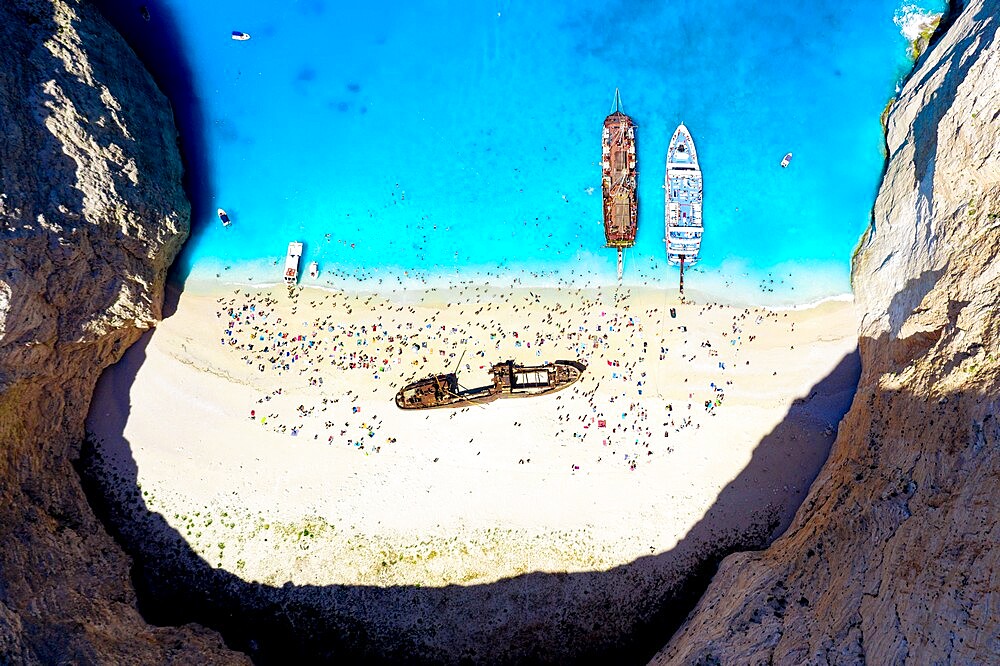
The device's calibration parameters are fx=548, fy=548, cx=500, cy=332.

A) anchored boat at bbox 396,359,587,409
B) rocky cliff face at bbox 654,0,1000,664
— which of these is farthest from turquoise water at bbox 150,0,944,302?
anchored boat at bbox 396,359,587,409

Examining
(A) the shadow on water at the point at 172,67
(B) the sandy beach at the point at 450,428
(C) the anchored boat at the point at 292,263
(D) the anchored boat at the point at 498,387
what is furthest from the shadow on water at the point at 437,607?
(A) the shadow on water at the point at 172,67

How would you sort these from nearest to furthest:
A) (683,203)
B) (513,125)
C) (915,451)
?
1. (915,451)
2. (683,203)
3. (513,125)

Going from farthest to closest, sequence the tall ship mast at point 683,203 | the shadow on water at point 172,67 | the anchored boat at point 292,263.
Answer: the shadow on water at point 172,67
the tall ship mast at point 683,203
the anchored boat at point 292,263

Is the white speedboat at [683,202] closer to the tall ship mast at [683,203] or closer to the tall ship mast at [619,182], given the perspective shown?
the tall ship mast at [683,203]

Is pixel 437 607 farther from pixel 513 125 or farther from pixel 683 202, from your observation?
pixel 513 125

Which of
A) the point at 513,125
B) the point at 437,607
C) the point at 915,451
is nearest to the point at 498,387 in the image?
the point at 437,607

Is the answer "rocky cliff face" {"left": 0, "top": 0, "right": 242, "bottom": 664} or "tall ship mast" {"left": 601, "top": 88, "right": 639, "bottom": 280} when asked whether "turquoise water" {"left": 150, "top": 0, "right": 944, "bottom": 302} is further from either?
"rocky cliff face" {"left": 0, "top": 0, "right": 242, "bottom": 664}
